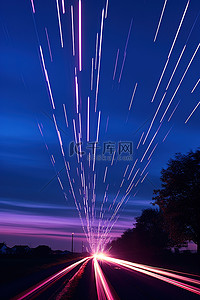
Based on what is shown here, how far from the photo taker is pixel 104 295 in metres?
13.5

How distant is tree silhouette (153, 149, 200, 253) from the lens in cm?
4538

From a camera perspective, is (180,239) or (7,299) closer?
(7,299)

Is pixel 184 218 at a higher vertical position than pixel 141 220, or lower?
lower

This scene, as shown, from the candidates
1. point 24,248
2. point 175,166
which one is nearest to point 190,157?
point 175,166

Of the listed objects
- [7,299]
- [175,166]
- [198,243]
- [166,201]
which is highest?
[175,166]

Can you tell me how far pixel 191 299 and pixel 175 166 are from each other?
3646 cm

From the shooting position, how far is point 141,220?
107m

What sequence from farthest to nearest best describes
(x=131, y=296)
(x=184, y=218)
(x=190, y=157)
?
1. (x=190, y=157)
2. (x=184, y=218)
3. (x=131, y=296)

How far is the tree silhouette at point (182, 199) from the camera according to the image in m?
45.4

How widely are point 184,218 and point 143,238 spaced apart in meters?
57.0

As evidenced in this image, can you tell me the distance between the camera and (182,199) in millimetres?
46094

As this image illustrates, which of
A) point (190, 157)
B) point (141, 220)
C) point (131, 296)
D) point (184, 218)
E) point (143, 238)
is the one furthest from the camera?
point (141, 220)

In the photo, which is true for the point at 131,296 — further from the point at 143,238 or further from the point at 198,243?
the point at 143,238

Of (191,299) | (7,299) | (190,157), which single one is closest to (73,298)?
(7,299)
